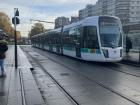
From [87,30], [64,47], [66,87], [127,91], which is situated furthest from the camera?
[64,47]

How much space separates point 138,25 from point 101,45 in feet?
14.8

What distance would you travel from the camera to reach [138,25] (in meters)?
27.1

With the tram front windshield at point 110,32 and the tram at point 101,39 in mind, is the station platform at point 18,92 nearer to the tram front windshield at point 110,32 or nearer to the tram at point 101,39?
the tram at point 101,39

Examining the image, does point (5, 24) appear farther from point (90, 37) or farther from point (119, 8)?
point (90, 37)

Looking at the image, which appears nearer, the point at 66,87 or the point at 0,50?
the point at 66,87

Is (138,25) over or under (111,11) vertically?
under

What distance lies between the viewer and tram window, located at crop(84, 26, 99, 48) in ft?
81.0

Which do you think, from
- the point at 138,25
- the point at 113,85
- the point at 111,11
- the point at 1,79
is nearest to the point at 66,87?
the point at 113,85

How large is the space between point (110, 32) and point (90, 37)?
61.6 inches

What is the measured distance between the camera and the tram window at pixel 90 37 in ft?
81.0

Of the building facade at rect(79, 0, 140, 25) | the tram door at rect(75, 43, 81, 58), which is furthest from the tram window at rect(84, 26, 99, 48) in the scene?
the building facade at rect(79, 0, 140, 25)

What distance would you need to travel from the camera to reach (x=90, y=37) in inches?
995

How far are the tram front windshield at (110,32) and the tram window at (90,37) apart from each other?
0.54m

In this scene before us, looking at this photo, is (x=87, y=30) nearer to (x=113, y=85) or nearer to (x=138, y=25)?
(x=138, y=25)
